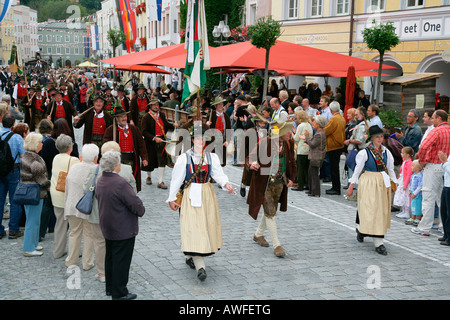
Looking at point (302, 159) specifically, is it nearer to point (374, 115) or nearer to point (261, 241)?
point (374, 115)

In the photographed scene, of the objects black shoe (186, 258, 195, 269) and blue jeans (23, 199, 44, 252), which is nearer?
black shoe (186, 258, 195, 269)

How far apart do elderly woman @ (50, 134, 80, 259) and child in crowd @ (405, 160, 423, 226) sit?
18.6ft

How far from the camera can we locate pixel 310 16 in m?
25.4

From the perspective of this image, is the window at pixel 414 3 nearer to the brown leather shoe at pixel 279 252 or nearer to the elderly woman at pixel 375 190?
the elderly woman at pixel 375 190

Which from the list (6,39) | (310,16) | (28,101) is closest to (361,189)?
(28,101)

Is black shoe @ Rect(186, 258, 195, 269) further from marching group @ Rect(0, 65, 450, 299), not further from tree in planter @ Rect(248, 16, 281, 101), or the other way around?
tree in planter @ Rect(248, 16, 281, 101)

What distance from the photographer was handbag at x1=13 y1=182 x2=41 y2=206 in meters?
7.27

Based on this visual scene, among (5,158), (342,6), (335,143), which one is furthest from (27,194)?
(342,6)

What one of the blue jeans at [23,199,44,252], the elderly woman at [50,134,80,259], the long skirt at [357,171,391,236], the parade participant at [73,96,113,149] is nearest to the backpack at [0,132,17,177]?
the blue jeans at [23,199,44,252]

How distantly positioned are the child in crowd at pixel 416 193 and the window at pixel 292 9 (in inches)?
722

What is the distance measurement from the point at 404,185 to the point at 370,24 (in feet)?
44.3

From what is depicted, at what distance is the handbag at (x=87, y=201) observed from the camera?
6.18 m

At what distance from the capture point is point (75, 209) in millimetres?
6773

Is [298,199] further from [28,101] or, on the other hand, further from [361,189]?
[28,101]
